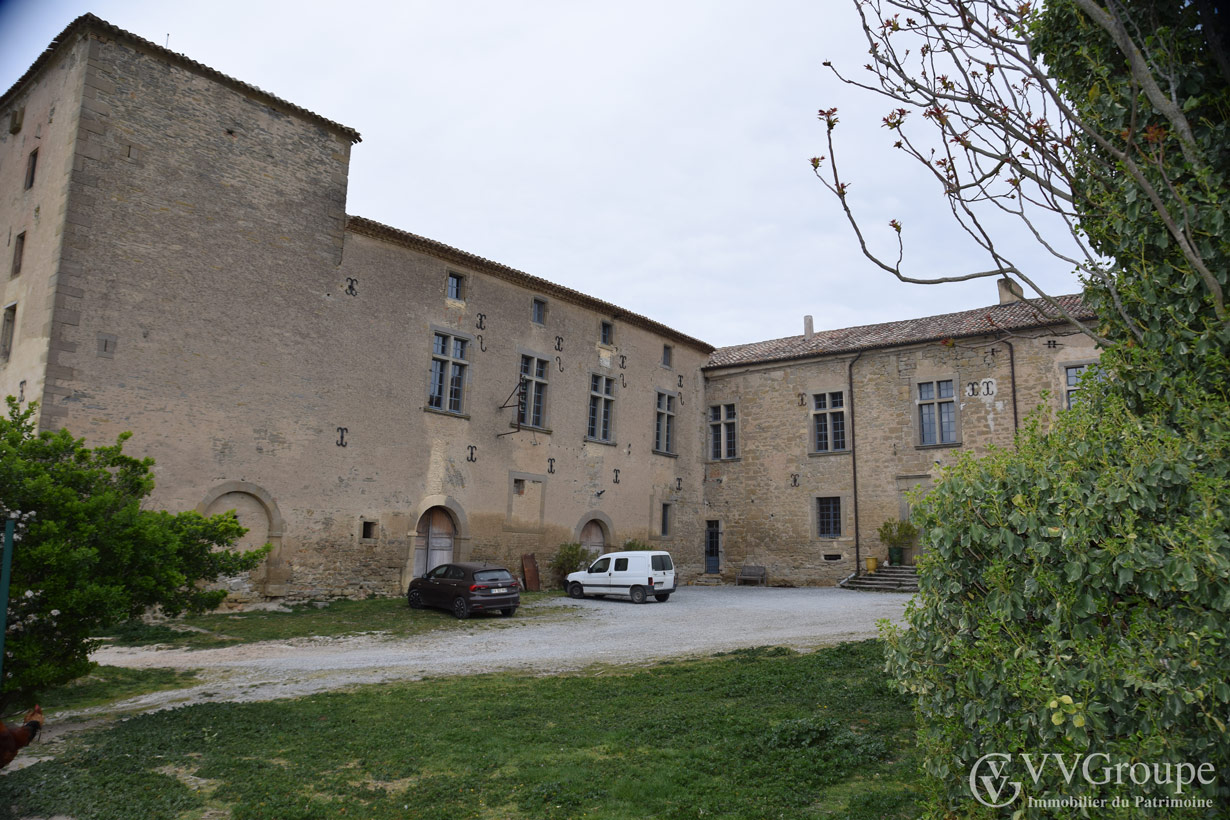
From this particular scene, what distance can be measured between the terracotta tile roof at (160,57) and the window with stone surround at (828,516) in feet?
59.5

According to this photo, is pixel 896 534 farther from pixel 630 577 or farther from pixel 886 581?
pixel 630 577

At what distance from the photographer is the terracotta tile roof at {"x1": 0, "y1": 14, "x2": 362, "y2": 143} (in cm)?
1559

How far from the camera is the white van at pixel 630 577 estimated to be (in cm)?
2062

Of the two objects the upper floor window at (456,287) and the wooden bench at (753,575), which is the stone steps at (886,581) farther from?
the upper floor window at (456,287)

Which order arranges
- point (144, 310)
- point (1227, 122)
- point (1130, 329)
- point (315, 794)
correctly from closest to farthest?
point (1227, 122)
point (1130, 329)
point (315, 794)
point (144, 310)

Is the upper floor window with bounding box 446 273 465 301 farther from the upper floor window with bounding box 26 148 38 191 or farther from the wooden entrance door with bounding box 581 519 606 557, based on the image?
the upper floor window with bounding box 26 148 38 191

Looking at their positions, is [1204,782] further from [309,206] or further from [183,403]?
[309,206]

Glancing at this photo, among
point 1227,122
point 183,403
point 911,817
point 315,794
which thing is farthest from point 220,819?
point 183,403

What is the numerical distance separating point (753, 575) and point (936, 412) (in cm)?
812

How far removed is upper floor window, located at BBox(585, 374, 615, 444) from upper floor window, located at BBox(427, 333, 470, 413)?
4928mm

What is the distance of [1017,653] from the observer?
11.1ft

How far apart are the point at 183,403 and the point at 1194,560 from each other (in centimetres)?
1720

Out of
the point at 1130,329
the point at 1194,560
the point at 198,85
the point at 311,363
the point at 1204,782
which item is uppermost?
the point at 198,85

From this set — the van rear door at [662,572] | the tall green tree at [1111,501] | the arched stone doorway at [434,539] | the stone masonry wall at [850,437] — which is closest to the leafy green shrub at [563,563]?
the van rear door at [662,572]
